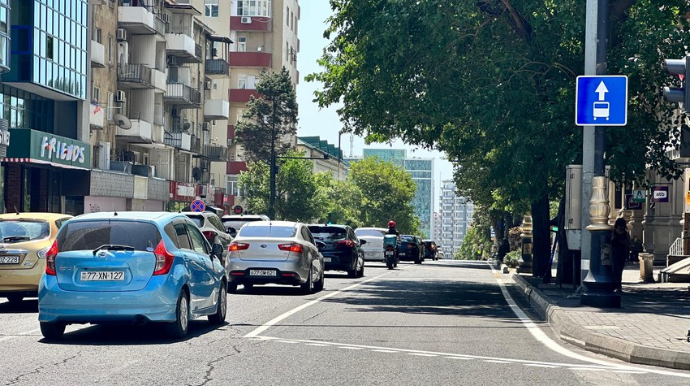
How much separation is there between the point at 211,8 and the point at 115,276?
96.7 metres

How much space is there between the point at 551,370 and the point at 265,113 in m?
91.9

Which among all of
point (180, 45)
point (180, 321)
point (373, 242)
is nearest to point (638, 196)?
point (373, 242)

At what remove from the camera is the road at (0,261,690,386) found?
34.8 ft

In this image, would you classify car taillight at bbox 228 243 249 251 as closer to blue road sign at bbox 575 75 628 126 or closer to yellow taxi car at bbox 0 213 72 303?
yellow taxi car at bbox 0 213 72 303

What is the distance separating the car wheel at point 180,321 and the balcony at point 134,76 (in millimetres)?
52014

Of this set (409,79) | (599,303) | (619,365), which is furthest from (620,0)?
(619,365)

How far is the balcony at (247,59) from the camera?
11044 cm

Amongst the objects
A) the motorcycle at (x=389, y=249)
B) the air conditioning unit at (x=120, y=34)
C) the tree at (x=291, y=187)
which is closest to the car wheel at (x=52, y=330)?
the motorcycle at (x=389, y=249)

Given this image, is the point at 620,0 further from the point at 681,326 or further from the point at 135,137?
the point at 135,137

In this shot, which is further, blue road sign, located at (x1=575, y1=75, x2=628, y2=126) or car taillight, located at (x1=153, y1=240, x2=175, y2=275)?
blue road sign, located at (x1=575, y1=75, x2=628, y2=126)

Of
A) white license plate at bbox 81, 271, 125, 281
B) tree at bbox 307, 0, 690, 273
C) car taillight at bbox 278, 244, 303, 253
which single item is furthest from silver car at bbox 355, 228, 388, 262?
white license plate at bbox 81, 271, 125, 281

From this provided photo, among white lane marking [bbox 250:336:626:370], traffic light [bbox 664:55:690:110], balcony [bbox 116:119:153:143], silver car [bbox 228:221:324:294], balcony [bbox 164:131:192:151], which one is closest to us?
white lane marking [bbox 250:336:626:370]

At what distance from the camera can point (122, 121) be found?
64188 millimetres

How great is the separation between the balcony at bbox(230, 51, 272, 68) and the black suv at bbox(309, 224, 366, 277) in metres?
77.4
